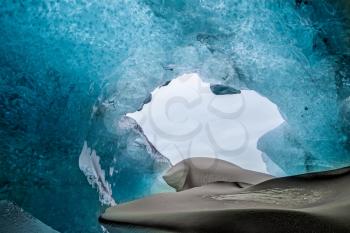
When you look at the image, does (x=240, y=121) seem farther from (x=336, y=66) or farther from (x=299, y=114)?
(x=336, y=66)

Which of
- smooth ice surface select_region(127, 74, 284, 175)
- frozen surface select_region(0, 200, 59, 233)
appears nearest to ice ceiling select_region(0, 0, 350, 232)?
frozen surface select_region(0, 200, 59, 233)

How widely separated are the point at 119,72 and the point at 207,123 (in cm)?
233

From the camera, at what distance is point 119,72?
12.9 ft

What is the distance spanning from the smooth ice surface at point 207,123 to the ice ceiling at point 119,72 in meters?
0.74

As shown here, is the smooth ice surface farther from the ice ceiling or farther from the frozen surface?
the frozen surface

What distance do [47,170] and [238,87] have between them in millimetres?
2225

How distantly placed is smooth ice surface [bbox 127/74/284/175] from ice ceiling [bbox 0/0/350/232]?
736mm

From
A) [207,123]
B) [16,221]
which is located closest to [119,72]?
[16,221]

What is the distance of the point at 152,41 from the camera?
3877mm

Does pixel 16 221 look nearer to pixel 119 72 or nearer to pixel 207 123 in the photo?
pixel 119 72

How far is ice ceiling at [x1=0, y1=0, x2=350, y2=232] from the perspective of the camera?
3.36 meters

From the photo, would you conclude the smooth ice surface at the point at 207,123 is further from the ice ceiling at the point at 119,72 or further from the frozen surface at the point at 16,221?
the frozen surface at the point at 16,221

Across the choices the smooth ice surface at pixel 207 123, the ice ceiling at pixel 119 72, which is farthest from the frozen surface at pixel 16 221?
the smooth ice surface at pixel 207 123

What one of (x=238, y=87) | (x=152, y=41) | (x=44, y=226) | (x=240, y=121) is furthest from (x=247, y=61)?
(x=44, y=226)
